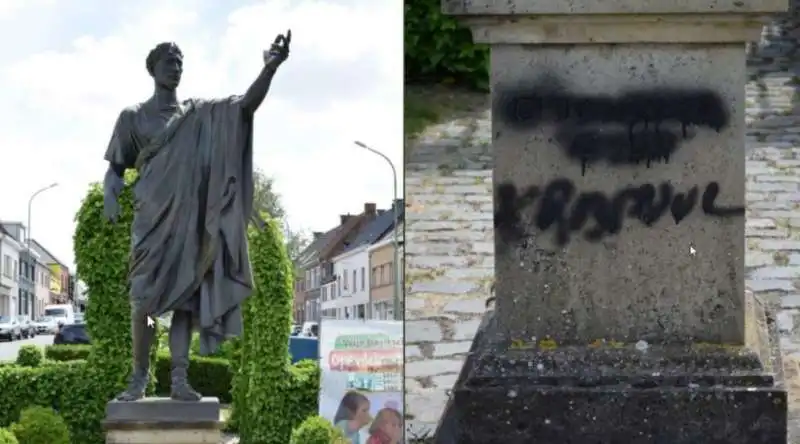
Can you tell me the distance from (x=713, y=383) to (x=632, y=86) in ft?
2.51

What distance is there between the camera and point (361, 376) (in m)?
12.8

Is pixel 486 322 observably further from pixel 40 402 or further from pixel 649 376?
pixel 40 402

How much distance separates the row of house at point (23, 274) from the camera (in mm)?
89125

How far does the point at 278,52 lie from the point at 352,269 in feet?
185

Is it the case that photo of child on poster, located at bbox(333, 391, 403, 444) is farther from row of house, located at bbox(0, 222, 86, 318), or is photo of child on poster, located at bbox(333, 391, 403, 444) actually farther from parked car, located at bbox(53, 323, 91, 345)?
row of house, located at bbox(0, 222, 86, 318)

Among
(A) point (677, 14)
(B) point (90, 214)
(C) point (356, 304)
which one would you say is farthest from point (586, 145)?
(C) point (356, 304)

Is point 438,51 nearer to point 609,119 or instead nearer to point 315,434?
point 315,434

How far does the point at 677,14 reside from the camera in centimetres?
336

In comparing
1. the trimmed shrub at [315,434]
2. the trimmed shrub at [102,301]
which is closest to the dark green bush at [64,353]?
the trimmed shrub at [102,301]

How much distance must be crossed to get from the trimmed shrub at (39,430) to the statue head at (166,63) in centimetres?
636

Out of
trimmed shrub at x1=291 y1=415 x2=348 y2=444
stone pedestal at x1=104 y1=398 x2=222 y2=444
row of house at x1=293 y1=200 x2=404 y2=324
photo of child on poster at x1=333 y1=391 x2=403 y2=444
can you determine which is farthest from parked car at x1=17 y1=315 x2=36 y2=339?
stone pedestal at x1=104 y1=398 x2=222 y2=444

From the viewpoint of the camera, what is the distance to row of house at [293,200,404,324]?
167 ft

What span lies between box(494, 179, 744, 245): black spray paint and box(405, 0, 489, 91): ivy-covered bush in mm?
9182

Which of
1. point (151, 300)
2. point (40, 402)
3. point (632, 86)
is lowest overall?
point (40, 402)
